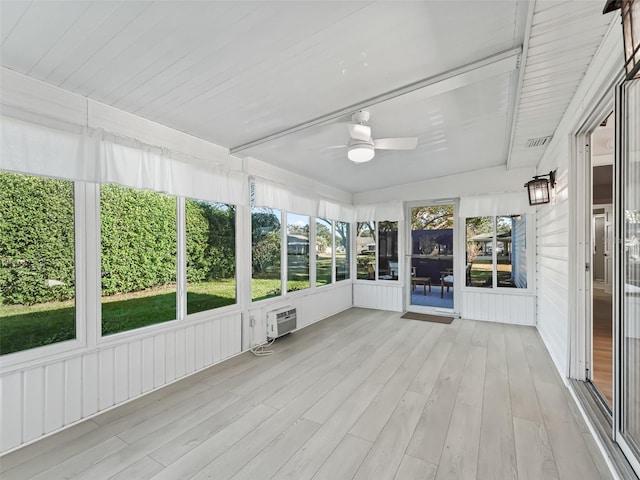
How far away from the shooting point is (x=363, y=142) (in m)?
2.56

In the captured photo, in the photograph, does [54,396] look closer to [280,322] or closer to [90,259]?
[90,259]

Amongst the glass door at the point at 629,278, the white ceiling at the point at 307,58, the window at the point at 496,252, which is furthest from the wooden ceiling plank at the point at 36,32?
the window at the point at 496,252

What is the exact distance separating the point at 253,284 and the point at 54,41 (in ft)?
9.31

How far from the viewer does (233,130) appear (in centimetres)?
294

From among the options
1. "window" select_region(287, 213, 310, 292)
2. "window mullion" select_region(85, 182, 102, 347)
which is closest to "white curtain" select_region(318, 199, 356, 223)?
"window" select_region(287, 213, 310, 292)

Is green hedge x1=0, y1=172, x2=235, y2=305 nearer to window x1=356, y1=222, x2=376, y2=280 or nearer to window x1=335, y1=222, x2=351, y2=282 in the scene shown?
window x1=335, y1=222, x2=351, y2=282

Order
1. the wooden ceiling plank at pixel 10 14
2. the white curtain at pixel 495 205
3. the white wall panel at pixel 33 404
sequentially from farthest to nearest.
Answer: the white curtain at pixel 495 205 < the white wall panel at pixel 33 404 < the wooden ceiling plank at pixel 10 14

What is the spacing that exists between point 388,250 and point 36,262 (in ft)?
16.8

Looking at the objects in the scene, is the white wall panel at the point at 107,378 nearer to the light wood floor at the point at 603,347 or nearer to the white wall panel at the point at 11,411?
the white wall panel at the point at 11,411

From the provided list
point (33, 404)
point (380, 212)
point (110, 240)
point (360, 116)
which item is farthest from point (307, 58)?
point (380, 212)

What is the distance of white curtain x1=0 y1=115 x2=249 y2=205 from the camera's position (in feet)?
6.16

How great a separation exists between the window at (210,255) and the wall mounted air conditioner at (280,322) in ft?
2.02

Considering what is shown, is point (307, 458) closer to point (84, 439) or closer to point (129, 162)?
point (84, 439)

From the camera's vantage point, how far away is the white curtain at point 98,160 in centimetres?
188
